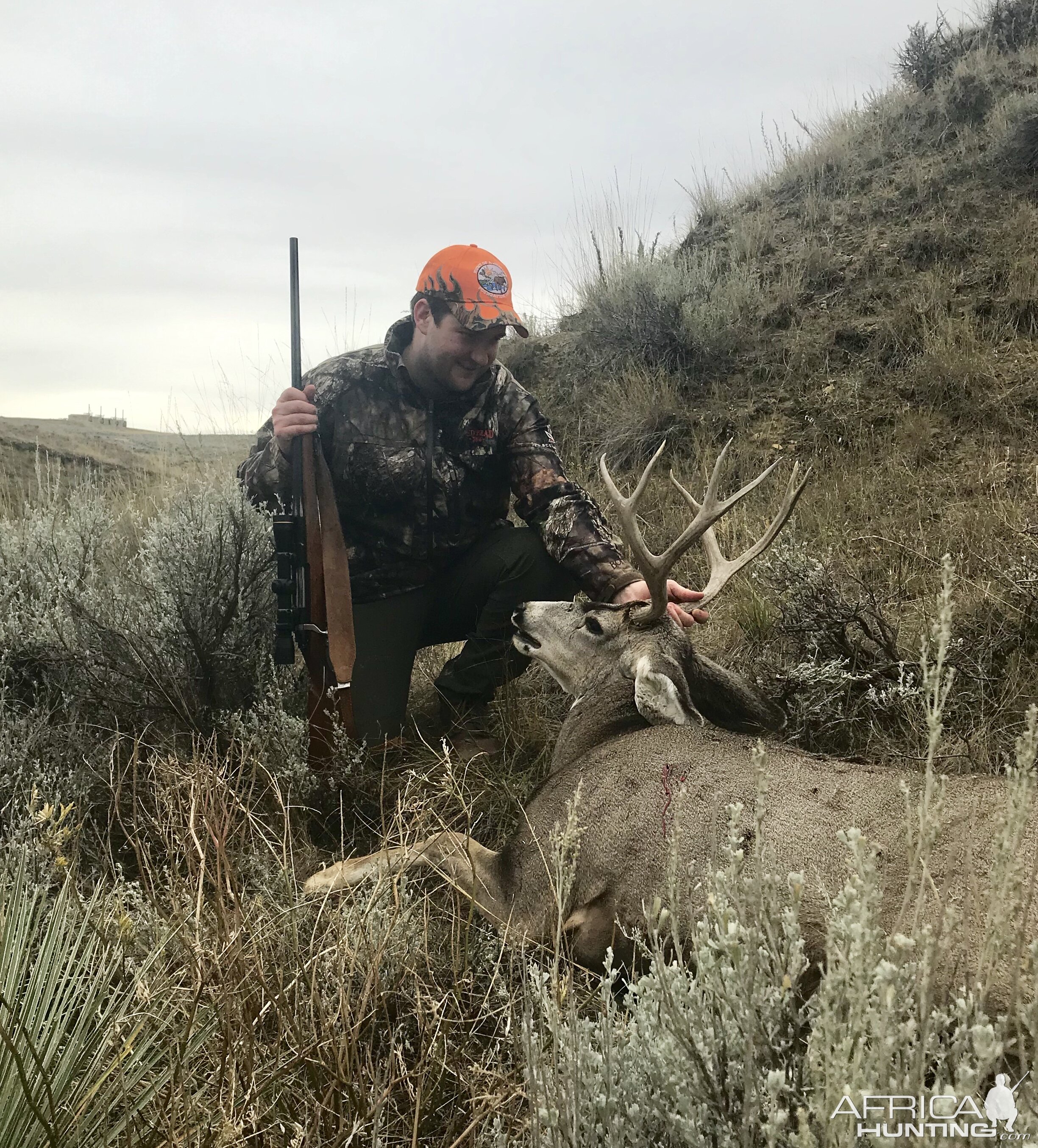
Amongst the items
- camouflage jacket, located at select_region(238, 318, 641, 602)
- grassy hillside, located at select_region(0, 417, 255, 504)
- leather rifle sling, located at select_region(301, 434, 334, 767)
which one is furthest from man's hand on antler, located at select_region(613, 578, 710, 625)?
grassy hillside, located at select_region(0, 417, 255, 504)

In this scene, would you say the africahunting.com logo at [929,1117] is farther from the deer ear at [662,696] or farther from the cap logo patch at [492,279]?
the cap logo patch at [492,279]

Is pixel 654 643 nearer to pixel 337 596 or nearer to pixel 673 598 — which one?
pixel 673 598

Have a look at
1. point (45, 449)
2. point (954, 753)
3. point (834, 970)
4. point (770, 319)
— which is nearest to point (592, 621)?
point (954, 753)

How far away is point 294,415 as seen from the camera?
4070 millimetres

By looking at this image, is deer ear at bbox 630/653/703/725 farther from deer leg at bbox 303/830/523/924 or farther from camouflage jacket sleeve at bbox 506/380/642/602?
camouflage jacket sleeve at bbox 506/380/642/602

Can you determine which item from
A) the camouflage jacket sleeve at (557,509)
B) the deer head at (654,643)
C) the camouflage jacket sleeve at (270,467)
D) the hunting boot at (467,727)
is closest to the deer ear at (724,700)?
the deer head at (654,643)

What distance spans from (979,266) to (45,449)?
9.18 metres

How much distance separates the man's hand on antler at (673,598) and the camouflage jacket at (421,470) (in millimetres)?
307

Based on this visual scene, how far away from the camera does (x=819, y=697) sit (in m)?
3.81

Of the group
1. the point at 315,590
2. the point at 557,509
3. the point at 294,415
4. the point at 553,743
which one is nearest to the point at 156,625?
the point at 315,590

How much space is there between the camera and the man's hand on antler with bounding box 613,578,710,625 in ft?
12.8

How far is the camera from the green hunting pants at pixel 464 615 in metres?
4.46

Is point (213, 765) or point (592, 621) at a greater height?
point (592, 621)

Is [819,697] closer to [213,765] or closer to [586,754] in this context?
[586,754]
